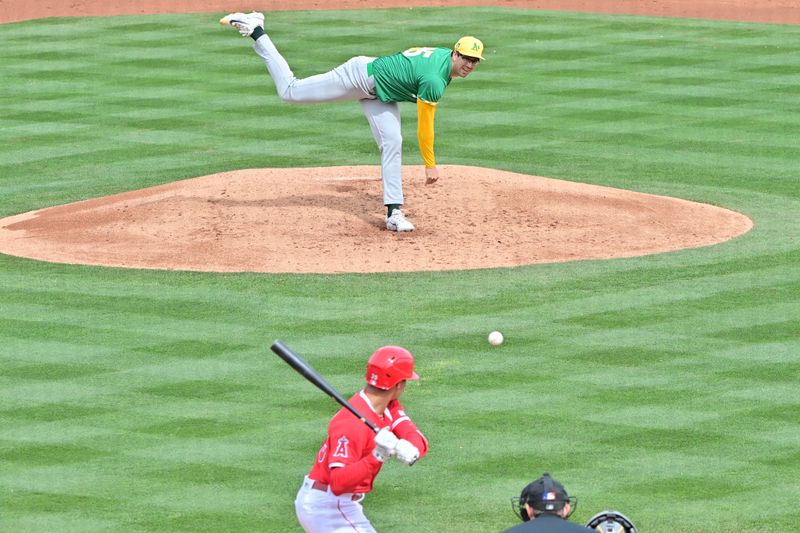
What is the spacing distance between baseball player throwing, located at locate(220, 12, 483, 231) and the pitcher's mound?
86cm

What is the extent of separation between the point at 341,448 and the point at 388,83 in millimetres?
9438

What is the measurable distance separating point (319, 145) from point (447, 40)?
29.0 ft

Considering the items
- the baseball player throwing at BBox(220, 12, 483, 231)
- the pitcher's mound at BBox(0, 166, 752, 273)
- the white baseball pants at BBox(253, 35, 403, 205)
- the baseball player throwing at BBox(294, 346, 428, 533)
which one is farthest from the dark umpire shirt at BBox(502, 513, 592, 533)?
the white baseball pants at BBox(253, 35, 403, 205)

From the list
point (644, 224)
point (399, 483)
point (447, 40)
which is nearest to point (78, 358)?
point (399, 483)

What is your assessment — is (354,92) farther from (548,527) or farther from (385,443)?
(548,527)

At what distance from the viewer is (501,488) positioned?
1117 cm

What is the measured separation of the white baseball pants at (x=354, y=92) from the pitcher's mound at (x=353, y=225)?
78 cm

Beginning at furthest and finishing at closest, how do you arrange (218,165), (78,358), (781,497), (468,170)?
(218,165)
(468,170)
(78,358)
(781,497)

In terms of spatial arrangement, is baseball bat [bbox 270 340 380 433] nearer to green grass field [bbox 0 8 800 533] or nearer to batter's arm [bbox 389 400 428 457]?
batter's arm [bbox 389 400 428 457]

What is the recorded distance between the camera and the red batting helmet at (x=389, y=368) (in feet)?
28.6

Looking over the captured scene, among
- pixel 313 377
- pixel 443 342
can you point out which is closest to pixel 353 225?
pixel 443 342

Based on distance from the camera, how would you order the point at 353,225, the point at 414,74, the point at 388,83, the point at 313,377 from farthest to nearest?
the point at 353,225 → the point at 388,83 → the point at 414,74 → the point at 313,377

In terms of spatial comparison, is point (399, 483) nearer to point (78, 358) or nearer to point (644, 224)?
point (78, 358)

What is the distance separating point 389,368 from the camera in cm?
870
